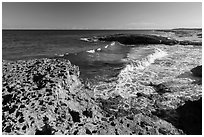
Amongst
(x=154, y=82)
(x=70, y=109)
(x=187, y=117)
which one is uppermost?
(x=70, y=109)

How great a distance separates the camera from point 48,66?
9.35 meters

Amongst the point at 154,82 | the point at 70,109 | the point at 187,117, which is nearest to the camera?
the point at 70,109

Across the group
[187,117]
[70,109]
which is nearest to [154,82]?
[187,117]

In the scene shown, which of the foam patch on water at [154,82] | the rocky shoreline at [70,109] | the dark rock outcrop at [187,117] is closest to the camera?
the rocky shoreline at [70,109]

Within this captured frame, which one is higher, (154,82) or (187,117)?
(154,82)

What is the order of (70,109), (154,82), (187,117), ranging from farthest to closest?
(154,82) < (187,117) < (70,109)

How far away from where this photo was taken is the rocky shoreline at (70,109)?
17.2 ft

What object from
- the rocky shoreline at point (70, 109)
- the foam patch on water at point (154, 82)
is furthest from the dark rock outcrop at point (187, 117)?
the foam patch on water at point (154, 82)

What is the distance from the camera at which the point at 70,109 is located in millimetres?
6094

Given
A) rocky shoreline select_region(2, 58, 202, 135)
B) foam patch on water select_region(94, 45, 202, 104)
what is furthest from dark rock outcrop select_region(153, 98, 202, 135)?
foam patch on water select_region(94, 45, 202, 104)

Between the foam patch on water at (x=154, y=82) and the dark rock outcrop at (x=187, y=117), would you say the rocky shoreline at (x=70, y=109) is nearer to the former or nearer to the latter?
the dark rock outcrop at (x=187, y=117)

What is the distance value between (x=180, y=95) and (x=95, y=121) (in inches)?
257

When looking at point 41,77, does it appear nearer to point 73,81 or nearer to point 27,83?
point 27,83

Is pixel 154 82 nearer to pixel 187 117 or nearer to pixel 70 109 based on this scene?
pixel 187 117
